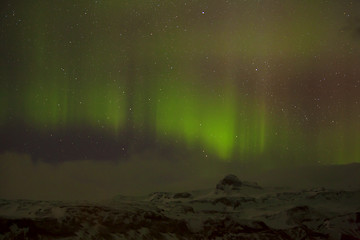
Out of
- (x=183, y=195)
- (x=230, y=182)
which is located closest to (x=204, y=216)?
(x=183, y=195)

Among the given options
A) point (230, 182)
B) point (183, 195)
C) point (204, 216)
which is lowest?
point (204, 216)

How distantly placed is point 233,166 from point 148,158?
172 centimetres

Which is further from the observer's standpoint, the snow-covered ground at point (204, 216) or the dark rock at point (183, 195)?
the dark rock at point (183, 195)

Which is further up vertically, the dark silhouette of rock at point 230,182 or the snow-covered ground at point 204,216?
the dark silhouette of rock at point 230,182

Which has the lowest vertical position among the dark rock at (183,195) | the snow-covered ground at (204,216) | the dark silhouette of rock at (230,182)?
the snow-covered ground at (204,216)

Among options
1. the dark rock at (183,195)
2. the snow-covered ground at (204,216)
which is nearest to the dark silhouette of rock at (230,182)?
the snow-covered ground at (204,216)

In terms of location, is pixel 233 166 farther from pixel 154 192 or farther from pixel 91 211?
pixel 91 211

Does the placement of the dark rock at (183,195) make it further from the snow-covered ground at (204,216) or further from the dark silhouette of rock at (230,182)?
the dark silhouette of rock at (230,182)

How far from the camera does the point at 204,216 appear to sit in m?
13.4

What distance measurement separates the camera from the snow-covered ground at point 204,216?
1301 cm

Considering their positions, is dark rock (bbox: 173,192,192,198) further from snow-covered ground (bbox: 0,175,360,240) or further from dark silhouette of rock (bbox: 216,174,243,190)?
dark silhouette of rock (bbox: 216,174,243,190)

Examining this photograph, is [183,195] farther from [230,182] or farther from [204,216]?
[230,182]

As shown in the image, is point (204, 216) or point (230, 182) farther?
point (204, 216)

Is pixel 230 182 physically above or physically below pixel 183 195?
above
